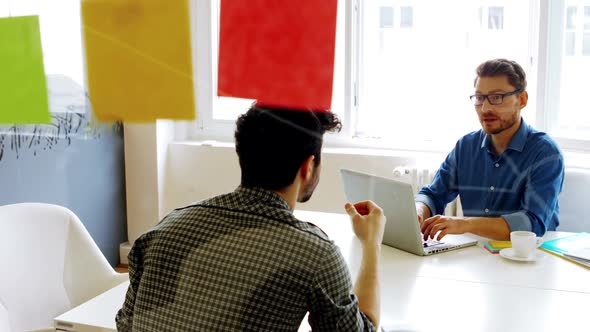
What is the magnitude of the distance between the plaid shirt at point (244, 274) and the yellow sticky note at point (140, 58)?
0.30 meters

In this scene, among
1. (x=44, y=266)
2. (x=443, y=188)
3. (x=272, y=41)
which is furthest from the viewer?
(x=443, y=188)

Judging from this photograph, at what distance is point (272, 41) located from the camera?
2.11ft

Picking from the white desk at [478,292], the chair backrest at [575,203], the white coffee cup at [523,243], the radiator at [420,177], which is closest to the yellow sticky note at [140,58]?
the white desk at [478,292]

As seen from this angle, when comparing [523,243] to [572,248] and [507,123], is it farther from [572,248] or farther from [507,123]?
[507,123]

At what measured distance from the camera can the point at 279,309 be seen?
909 millimetres

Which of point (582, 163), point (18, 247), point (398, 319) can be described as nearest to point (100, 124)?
point (398, 319)

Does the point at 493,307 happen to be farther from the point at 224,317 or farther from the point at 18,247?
the point at 18,247

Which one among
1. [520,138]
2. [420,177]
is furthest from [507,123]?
[420,177]

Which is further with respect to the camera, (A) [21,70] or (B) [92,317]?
(B) [92,317]

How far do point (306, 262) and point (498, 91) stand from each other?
4.12ft

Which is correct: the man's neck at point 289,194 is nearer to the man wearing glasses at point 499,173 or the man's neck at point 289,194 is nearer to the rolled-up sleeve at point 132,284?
the rolled-up sleeve at point 132,284

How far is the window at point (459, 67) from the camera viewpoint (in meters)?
2.53

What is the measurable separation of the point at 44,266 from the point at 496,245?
121 cm

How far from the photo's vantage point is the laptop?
1555 mm
